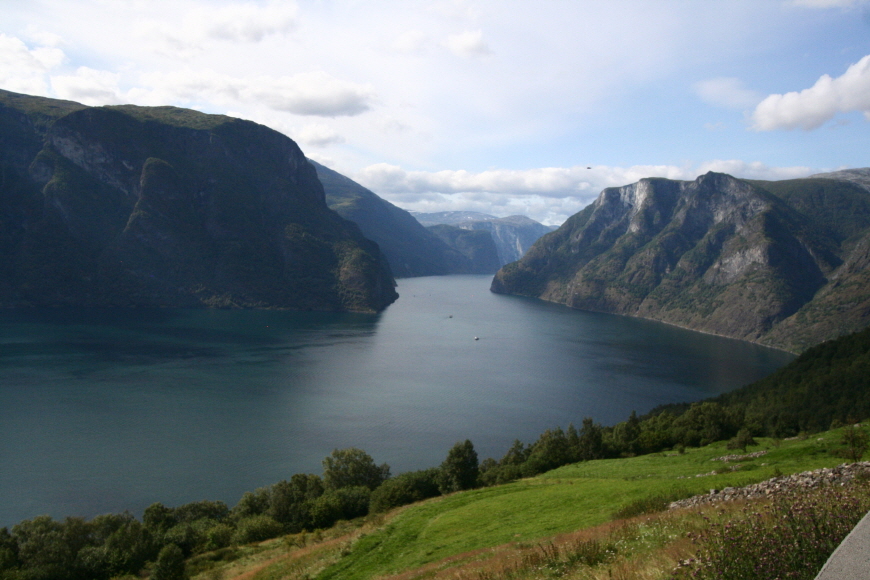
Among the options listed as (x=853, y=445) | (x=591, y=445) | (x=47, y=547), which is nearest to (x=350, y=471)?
(x=591, y=445)

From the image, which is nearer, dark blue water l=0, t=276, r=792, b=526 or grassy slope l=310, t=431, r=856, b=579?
grassy slope l=310, t=431, r=856, b=579

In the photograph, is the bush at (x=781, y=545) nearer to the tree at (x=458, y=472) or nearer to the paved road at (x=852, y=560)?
the paved road at (x=852, y=560)

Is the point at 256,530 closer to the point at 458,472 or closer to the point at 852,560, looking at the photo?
the point at 458,472

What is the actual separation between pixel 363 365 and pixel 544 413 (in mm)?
48635

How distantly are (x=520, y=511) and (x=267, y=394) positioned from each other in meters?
80.8

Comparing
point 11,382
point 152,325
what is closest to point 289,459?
point 11,382

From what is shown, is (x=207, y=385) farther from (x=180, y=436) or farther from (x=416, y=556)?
(x=416, y=556)

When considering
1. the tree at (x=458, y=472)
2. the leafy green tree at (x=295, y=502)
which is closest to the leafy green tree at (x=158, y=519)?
the leafy green tree at (x=295, y=502)

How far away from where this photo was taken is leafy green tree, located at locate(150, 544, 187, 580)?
101 feet

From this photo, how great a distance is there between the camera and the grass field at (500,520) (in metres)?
19.8

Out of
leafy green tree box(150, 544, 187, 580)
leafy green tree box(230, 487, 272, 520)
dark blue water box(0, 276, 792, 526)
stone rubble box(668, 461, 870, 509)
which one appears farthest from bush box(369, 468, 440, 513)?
stone rubble box(668, 461, 870, 509)

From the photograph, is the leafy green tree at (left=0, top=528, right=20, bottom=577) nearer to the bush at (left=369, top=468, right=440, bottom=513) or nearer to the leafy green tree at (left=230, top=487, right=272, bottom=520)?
the leafy green tree at (left=230, top=487, right=272, bottom=520)

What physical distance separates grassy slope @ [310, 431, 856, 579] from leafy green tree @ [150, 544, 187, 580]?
1379cm

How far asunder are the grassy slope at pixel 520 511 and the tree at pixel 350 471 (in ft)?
67.6
